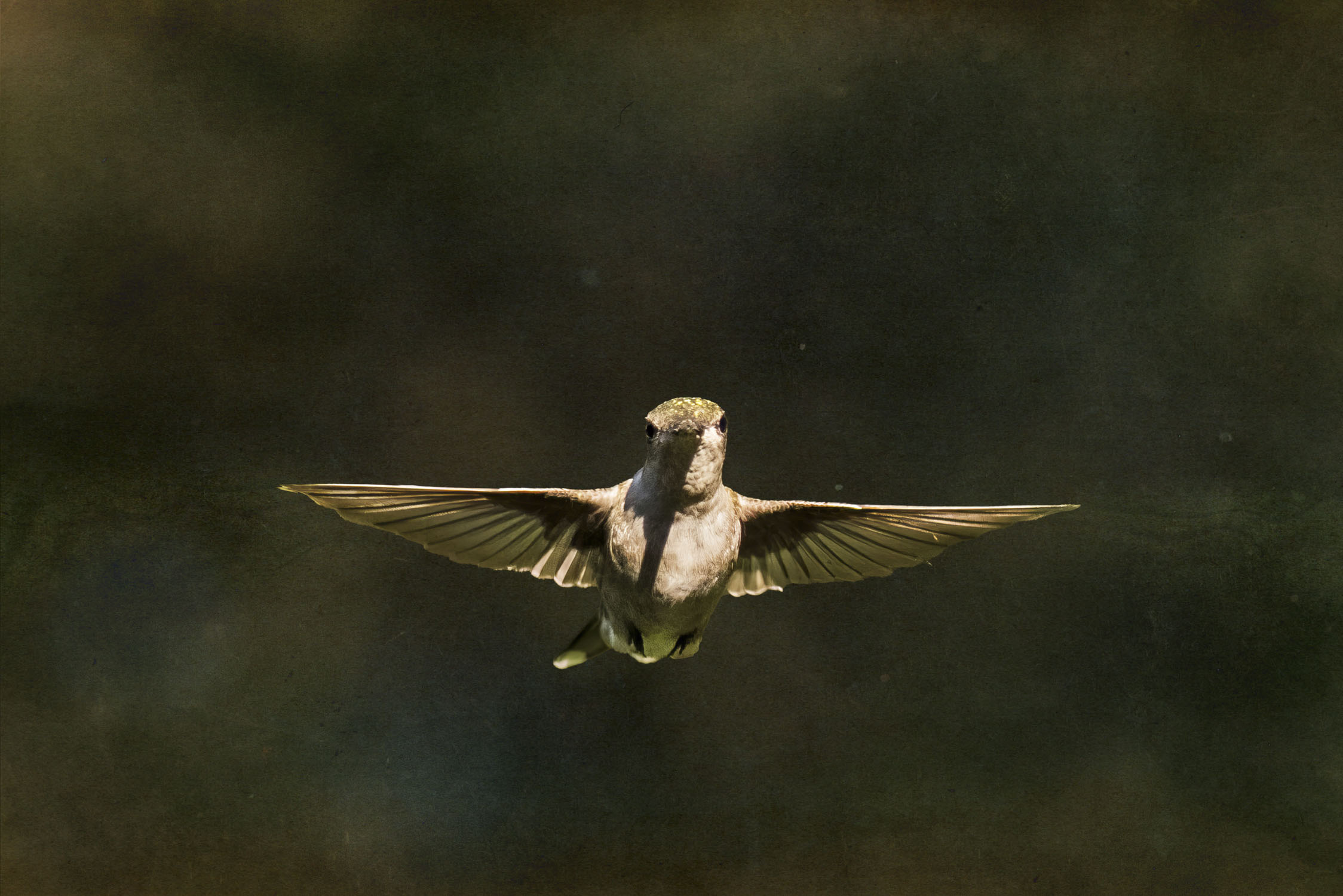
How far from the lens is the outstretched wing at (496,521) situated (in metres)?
1.49

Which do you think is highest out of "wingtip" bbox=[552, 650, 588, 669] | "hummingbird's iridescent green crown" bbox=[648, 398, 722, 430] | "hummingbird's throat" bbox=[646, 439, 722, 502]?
"hummingbird's iridescent green crown" bbox=[648, 398, 722, 430]

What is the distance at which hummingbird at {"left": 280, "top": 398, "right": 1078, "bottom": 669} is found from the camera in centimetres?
147

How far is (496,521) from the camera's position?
5.52 ft

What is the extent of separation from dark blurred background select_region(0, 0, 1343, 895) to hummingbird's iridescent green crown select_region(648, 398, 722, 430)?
27.3 inches

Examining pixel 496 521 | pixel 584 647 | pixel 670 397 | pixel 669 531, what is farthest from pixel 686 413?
pixel 584 647

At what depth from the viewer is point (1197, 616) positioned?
2.31m

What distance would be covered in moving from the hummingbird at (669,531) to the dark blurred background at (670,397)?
0.39 m

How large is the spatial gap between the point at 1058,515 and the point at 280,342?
2.37m

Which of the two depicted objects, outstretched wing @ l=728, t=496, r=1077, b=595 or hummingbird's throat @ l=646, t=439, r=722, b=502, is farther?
outstretched wing @ l=728, t=496, r=1077, b=595

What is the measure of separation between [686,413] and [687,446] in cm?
7

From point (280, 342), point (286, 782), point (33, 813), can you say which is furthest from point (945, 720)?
point (33, 813)

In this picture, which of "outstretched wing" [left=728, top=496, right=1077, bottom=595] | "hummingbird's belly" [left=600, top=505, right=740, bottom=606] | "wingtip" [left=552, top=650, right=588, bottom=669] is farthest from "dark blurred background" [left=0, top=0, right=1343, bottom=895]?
"hummingbird's belly" [left=600, top=505, right=740, bottom=606]

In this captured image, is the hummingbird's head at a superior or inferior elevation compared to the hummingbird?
superior

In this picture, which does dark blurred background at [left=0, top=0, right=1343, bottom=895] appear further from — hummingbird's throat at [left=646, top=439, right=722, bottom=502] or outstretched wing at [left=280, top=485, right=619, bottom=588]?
hummingbird's throat at [left=646, top=439, right=722, bottom=502]
